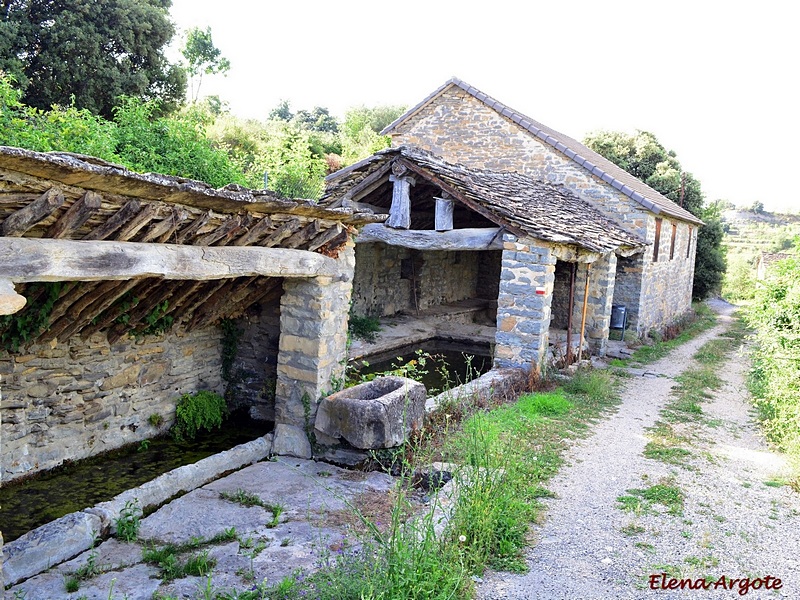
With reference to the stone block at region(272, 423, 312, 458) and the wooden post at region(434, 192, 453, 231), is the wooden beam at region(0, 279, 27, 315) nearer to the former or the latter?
the stone block at region(272, 423, 312, 458)

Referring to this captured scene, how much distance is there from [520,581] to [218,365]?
4.67 meters

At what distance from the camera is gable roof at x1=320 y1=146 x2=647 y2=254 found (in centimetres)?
891

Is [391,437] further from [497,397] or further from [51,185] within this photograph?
[51,185]

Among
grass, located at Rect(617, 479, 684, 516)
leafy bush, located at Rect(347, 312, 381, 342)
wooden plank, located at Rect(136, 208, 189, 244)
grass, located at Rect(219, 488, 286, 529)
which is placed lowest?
grass, located at Rect(219, 488, 286, 529)

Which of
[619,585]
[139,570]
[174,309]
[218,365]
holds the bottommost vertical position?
[139,570]

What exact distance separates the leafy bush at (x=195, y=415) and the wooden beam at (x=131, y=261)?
7.12 ft

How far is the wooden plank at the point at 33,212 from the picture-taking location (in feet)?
11.0

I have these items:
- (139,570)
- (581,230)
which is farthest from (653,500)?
(581,230)

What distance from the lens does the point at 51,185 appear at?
3400mm

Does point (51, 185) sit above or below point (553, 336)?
above

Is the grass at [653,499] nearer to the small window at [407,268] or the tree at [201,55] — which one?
the small window at [407,268]

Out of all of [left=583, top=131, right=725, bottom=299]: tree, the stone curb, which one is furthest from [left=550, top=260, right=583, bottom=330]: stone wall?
the stone curb

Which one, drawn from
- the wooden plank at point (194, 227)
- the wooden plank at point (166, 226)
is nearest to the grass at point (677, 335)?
the wooden plank at point (194, 227)

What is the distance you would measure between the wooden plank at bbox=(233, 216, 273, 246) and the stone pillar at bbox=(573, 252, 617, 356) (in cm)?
789
